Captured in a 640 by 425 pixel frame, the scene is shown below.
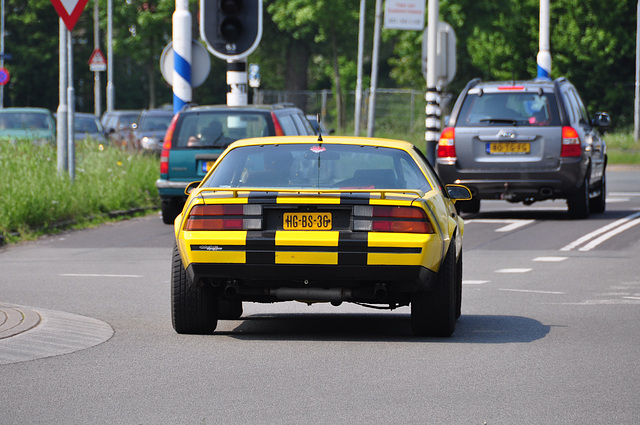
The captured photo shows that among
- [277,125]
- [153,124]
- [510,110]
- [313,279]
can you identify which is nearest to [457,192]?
[313,279]

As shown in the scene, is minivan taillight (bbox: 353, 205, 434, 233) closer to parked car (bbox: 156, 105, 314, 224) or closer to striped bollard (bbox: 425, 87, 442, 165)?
parked car (bbox: 156, 105, 314, 224)

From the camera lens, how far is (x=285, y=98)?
6209 cm

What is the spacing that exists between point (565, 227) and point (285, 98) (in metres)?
45.3

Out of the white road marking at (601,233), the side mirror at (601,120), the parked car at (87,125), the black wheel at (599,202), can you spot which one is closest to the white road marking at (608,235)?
the white road marking at (601,233)

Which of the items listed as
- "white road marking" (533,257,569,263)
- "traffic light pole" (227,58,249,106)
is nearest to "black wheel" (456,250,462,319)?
"white road marking" (533,257,569,263)

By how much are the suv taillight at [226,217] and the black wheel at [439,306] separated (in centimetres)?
116

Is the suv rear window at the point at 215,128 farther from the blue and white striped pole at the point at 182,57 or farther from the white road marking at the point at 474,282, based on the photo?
the white road marking at the point at 474,282

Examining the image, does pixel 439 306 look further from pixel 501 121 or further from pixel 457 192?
pixel 501 121

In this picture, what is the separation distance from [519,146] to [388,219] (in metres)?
10.3

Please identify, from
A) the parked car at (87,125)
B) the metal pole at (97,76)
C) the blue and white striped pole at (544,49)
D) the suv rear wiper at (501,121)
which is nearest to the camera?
the suv rear wiper at (501,121)

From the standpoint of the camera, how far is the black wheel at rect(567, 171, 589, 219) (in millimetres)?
18078

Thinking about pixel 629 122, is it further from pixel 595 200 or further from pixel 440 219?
pixel 440 219

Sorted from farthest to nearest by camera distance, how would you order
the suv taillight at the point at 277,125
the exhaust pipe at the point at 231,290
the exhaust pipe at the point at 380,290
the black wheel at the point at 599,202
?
1. the black wheel at the point at 599,202
2. the suv taillight at the point at 277,125
3. the exhaust pipe at the point at 231,290
4. the exhaust pipe at the point at 380,290

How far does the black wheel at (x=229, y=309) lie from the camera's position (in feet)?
30.2
